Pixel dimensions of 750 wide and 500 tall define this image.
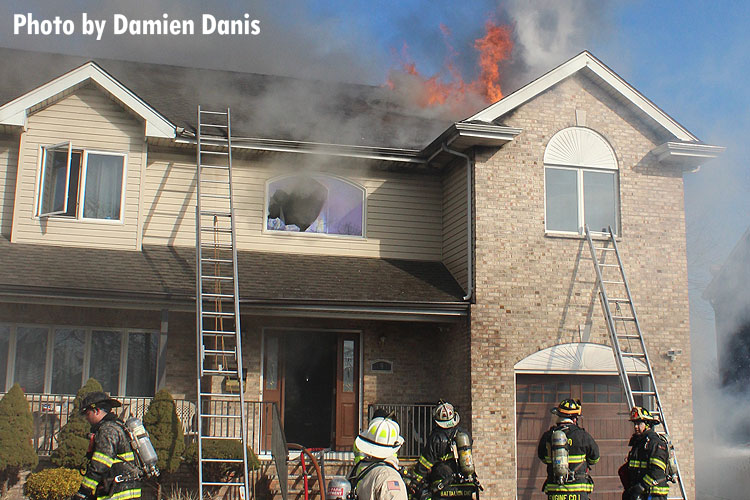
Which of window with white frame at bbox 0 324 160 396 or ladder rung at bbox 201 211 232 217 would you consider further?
window with white frame at bbox 0 324 160 396

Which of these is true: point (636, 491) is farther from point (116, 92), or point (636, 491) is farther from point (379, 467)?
point (116, 92)

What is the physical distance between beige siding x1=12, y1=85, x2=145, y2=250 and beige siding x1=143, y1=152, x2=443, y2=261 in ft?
1.13

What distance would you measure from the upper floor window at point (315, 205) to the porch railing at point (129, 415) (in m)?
3.24

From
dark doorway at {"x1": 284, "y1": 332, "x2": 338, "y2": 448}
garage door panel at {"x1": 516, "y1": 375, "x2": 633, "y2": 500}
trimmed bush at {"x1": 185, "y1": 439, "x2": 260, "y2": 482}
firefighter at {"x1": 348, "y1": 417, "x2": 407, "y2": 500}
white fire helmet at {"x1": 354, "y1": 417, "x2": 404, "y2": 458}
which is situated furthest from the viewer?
dark doorway at {"x1": 284, "y1": 332, "x2": 338, "y2": 448}

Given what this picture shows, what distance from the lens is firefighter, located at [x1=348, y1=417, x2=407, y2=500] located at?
4.82 m

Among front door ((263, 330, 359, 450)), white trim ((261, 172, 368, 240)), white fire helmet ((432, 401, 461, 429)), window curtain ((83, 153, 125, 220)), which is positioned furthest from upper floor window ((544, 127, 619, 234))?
window curtain ((83, 153, 125, 220))

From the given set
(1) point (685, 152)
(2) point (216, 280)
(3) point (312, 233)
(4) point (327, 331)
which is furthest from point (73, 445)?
(1) point (685, 152)

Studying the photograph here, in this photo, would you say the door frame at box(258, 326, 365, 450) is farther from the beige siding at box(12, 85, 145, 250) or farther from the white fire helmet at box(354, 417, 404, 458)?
the white fire helmet at box(354, 417, 404, 458)

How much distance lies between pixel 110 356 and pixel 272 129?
4719 millimetres

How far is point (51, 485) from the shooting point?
9.94m

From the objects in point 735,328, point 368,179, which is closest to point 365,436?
point 368,179

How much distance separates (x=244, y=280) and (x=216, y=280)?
431 mm

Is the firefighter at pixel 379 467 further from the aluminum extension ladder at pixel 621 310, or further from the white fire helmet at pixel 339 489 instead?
the aluminum extension ladder at pixel 621 310

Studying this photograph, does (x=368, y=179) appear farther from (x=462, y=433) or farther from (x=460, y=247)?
(x=462, y=433)
